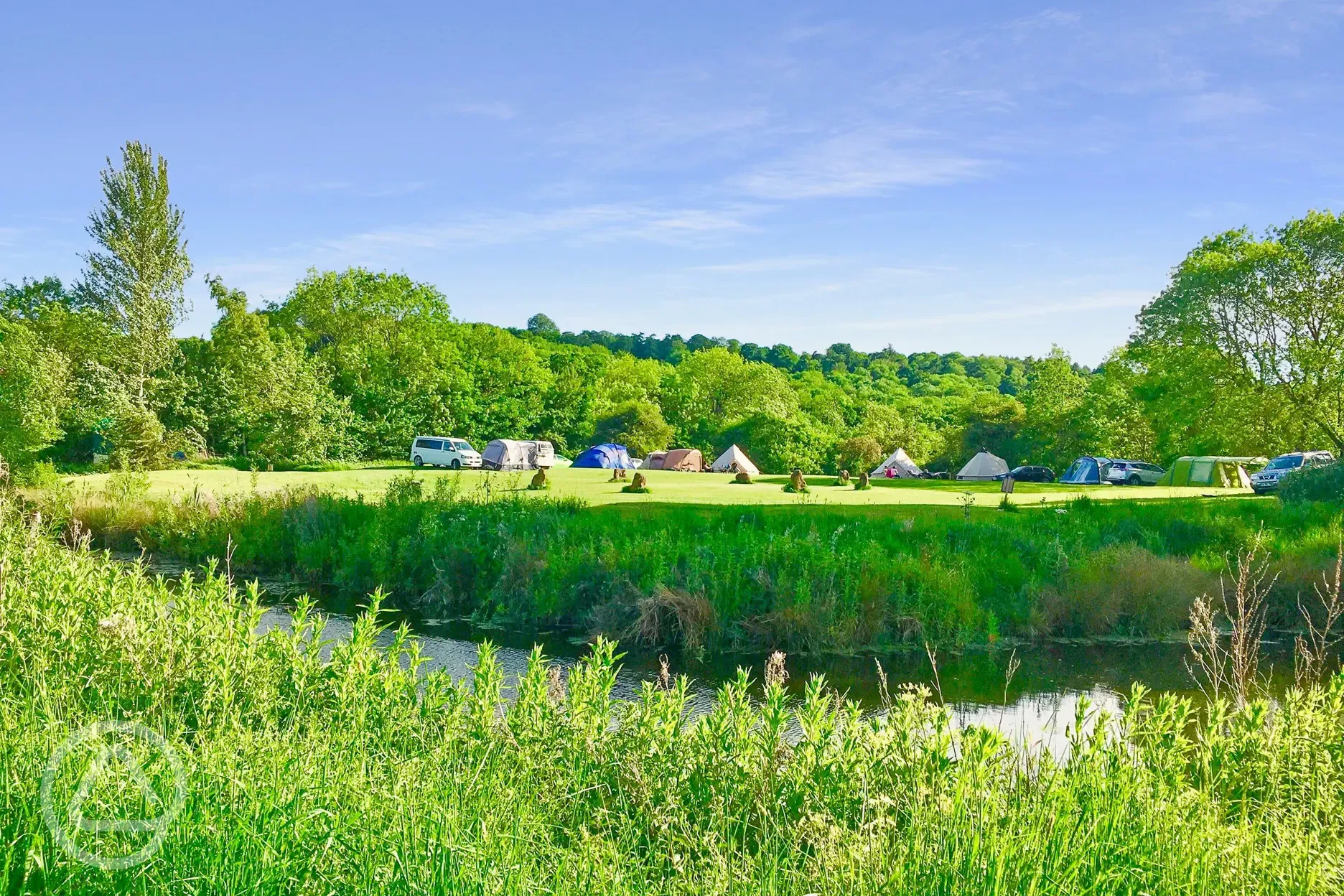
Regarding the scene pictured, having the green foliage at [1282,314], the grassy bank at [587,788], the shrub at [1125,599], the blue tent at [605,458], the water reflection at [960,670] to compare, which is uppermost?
the green foliage at [1282,314]

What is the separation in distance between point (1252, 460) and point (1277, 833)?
4214 centimetres

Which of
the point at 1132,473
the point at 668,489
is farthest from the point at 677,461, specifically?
the point at 668,489

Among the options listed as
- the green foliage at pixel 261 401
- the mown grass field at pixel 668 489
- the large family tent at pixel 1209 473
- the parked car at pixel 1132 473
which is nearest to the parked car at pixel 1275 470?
the mown grass field at pixel 668 489

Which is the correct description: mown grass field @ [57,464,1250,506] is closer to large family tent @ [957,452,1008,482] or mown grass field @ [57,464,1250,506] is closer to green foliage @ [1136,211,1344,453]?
green foliage @ [1136,211,1344,453]

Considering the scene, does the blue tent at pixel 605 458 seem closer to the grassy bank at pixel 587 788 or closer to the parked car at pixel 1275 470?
the parked car at pixel 1275 470

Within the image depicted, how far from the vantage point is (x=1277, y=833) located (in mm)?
4156

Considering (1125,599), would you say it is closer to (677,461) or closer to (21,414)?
(21,414)

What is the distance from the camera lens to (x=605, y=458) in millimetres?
49188

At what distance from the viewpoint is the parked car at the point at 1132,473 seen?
1560 inches

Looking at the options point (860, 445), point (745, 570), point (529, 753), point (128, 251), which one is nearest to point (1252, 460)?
point (860, 445)

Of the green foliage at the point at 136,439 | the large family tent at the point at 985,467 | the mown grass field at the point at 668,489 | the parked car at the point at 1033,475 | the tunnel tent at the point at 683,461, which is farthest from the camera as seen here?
the tunnel tent at the point at 683,461

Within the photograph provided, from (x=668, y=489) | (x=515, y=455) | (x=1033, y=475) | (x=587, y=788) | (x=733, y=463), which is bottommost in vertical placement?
(x=587, y=788)

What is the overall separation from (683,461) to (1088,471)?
18778 millimetres

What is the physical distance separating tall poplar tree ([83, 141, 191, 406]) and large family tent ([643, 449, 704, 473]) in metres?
23.3
